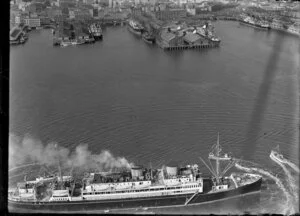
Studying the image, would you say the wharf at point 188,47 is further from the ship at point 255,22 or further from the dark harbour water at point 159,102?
the ship at point 255,22

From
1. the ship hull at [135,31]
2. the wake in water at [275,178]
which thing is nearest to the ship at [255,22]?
the ship hull at [135,31]

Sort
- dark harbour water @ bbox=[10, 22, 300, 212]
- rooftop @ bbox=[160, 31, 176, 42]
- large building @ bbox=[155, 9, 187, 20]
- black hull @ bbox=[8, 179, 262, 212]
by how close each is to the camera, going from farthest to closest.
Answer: large building @ bbox=[155, 9, 187, 20] → rooftop @ bbox=[160, 31, 176, 42] → dark harbour water @ bbox=[10, 22, 300, 212] → black hull @ bbox=[8, 179, 262, 212]

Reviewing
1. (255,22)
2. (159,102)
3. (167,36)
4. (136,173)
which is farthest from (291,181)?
(255,22)

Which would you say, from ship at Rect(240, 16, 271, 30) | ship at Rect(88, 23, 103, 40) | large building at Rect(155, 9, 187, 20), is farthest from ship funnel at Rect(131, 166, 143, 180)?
large building at Rect(155, 9, 187, 20)

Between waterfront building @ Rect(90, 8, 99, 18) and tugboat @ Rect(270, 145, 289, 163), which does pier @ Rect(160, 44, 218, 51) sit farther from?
tugboat @ Rect(270, 145, 289, 163)

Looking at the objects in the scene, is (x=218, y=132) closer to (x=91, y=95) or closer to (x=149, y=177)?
(x=149, y=177)

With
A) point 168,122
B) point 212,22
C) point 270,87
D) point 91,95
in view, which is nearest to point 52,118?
point 91,95
